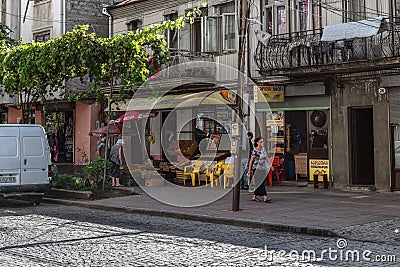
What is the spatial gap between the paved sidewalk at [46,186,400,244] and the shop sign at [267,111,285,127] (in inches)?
Answer: 111

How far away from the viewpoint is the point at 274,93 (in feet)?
64.2

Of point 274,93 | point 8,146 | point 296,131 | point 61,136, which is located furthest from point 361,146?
point 61,136

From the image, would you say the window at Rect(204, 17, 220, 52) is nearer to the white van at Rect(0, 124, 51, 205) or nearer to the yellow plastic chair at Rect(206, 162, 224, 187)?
the yellow plastic chair at Rect(206, 162, 224, 187)

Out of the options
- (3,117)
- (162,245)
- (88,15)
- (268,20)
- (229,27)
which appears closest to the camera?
(162,245)

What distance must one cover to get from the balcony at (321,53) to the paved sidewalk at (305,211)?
12.3 feet

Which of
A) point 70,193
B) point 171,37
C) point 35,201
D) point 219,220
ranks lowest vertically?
point 219,220

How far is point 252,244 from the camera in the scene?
959cm

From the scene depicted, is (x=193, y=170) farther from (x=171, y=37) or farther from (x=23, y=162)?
(x=171, y=37)

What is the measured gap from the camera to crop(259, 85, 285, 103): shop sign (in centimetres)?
1956

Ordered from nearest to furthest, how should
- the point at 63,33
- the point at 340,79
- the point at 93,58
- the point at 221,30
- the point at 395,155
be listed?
the point at 395,155 → the point at 93,58 → the point at 340,79 → the point at 221,30 → the point at 63,33

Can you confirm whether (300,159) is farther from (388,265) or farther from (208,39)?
(388,265)

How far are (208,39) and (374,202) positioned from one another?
970cm

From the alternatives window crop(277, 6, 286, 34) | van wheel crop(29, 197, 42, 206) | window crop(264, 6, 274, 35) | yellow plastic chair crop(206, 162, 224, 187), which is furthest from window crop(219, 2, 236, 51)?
van wheel crop(29, 197, 42, 206)

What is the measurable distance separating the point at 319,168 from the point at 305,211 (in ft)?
19.3
